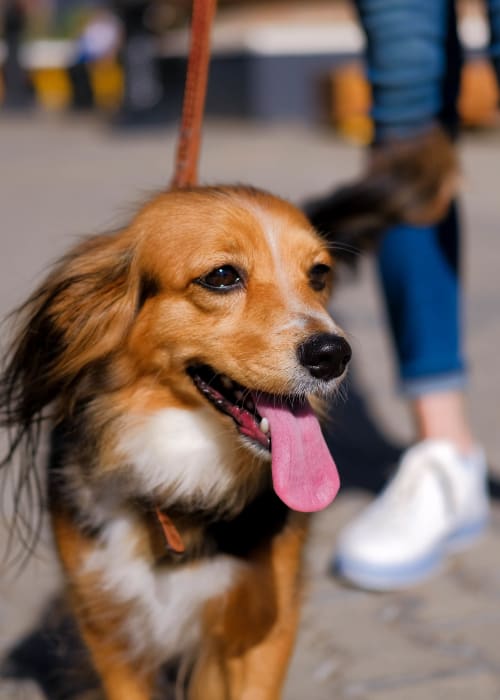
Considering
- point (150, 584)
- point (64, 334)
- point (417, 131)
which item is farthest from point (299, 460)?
point (417, 131)

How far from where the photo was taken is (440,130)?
3.11 meters

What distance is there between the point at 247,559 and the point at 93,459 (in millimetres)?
389

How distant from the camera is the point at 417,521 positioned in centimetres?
319

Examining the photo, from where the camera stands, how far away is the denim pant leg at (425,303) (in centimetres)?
328

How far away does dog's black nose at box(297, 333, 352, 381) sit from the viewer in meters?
2.13

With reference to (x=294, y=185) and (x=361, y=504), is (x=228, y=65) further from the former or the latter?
(x=361, y=504)

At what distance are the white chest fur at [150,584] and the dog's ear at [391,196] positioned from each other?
2.96 ft

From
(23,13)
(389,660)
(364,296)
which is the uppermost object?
(389,660)

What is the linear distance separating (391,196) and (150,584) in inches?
47.9

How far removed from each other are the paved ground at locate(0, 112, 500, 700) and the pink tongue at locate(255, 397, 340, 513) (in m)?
0.59

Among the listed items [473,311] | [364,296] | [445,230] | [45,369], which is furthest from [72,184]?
[45,369]

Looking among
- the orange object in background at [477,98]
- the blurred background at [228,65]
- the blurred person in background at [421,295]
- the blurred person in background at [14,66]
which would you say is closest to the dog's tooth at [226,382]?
the blurred person in background at [421,295]

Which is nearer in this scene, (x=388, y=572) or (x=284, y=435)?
(x=284, y=435)

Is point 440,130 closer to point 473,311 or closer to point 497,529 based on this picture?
point 497,529
